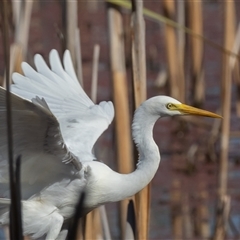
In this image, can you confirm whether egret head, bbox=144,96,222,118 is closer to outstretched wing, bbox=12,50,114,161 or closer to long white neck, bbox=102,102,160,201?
long white neck, bbox=102,102,160,201

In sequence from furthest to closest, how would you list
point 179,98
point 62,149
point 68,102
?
point 179,98 → point 68,102 → point 62,149

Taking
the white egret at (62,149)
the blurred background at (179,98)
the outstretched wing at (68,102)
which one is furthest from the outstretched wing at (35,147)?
the blurred background at (179,98)

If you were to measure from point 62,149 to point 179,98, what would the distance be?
2015 mm

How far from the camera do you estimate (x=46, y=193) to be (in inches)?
94.4

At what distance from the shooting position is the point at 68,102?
8.41 feet

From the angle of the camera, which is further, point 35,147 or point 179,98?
point 179,98

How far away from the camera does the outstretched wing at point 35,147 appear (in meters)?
2.00

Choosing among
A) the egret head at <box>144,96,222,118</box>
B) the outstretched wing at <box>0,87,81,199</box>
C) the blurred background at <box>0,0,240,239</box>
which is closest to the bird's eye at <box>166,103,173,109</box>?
the egret head at <box>144,96,222,118</box>

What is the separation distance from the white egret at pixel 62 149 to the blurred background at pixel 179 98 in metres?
0.07

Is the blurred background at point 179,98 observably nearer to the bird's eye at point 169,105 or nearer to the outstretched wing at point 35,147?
the bird's eye at point 169,105

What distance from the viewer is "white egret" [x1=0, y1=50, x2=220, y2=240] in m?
2.16

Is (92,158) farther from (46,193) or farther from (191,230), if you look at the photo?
(191,230)

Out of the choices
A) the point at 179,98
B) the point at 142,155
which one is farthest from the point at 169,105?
the point at 179,98

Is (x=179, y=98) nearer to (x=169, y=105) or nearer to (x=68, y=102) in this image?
(x=68, y=102)
